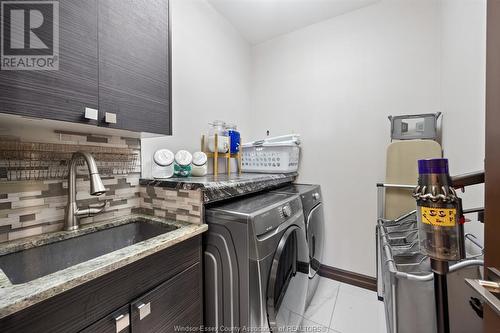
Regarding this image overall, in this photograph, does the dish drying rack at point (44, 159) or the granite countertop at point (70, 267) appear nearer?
the granite countertop at point (70, 267)

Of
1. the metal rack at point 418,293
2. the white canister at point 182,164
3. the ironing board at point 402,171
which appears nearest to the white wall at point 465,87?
the ironing board at point 402,171

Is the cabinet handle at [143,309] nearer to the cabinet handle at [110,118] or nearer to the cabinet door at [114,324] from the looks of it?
the cabinet door at [114,324]

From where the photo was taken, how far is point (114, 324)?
70 centimetres

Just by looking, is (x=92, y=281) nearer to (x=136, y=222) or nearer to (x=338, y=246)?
(x=136, y=222)

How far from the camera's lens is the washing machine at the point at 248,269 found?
95 cm

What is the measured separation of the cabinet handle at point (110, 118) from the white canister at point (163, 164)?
47cm

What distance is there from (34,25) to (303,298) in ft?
6.39

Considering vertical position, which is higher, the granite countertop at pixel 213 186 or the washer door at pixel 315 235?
the granite countertop at pixel 213 186

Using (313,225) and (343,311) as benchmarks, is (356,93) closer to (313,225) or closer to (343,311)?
(313,225)

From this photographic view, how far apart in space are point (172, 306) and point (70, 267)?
46 cm

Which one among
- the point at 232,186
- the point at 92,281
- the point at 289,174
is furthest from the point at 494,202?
the point at 289,174

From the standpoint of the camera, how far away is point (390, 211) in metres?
1.66

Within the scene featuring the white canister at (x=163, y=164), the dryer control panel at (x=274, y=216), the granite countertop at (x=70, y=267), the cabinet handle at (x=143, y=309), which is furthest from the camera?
the white canister at (x=163, y=164)

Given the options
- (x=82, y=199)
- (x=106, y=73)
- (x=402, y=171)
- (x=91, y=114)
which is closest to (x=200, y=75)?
(x=106, y=73)
